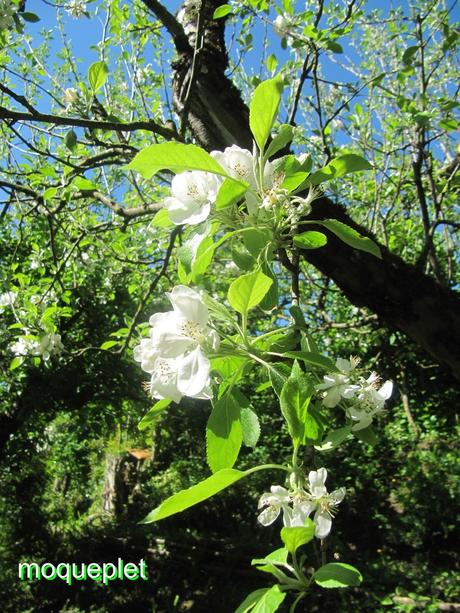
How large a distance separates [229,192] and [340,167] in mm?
264

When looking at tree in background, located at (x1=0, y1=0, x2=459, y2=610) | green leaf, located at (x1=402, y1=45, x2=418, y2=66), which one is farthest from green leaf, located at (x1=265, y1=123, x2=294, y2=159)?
green leaf, located at (x1=402, y1=45, x2=418, y2=66)

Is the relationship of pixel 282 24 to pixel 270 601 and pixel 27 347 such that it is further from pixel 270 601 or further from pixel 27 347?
pixel 270 601

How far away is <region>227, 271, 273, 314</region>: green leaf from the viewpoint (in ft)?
2.28

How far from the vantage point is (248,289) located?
711 mm

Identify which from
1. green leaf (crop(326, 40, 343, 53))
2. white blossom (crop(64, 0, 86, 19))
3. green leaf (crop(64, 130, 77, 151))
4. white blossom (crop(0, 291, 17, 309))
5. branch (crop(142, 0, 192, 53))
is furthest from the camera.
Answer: white blossom (crop(64, 0, 86, 19))

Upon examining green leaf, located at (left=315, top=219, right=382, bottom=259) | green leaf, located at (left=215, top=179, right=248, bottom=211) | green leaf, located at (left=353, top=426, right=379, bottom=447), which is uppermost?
green leaf, located at (left=215, top=179, right=248, bottom=211)

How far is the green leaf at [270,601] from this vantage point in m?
0.69

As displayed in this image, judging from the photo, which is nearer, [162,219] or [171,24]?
[162,219]

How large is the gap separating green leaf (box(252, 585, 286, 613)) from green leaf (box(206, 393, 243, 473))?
20 centimetres

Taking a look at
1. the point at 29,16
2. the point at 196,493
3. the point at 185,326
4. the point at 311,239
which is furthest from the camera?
the point at 29,16

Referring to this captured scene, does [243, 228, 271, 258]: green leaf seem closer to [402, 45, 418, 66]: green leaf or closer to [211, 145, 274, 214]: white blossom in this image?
[211, 145, 274, 214]: white blossom

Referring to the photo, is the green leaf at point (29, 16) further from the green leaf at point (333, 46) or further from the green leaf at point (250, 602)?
the green leaf at point (250, 602)

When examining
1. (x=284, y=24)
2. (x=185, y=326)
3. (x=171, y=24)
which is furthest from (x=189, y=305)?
(x=284, y=24)

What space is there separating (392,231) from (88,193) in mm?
3252
